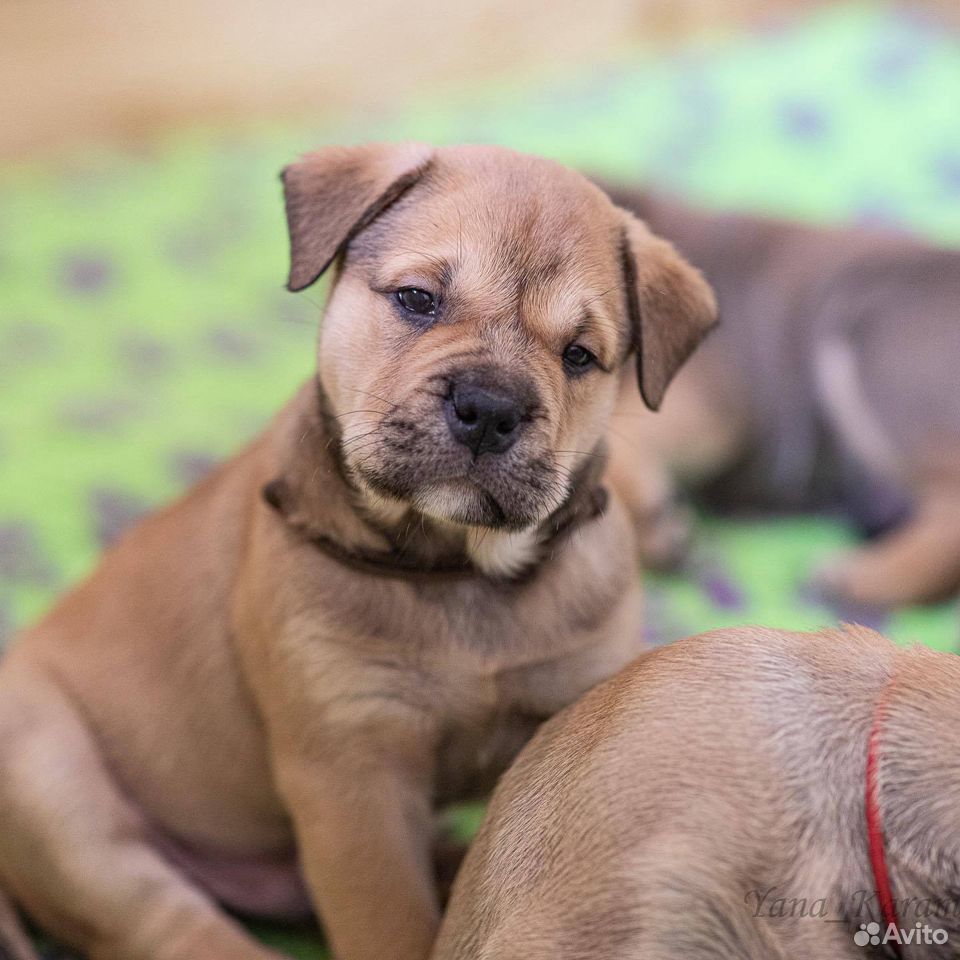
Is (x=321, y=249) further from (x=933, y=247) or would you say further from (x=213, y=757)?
(x=933, y=247)

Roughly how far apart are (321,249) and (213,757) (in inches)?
38.8

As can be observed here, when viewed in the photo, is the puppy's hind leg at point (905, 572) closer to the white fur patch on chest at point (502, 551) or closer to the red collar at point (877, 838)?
the white fur patch on chest at point (502, 551)

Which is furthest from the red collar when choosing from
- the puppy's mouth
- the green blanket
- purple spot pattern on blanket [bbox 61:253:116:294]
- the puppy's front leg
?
purple spot pattern on blanket [bbox 61:253:116:294]

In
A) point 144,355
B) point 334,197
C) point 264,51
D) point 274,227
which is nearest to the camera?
point 334,197

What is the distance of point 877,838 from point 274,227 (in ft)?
13.0

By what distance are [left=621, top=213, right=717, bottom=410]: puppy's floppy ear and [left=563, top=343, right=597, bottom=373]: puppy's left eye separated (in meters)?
0.14

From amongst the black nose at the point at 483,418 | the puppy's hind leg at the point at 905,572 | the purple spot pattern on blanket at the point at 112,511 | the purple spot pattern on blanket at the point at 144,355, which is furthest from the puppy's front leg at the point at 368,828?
the purple spot pattern on blanket at the point at 144,355

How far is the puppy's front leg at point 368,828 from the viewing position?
2059 millimetres

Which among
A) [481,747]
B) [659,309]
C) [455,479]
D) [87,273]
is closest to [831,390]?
[659,309]

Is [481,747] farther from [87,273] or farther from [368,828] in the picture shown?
[87,273]

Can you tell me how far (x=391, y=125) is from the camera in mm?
→ 5309

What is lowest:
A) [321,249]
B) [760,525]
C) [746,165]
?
[760,525]

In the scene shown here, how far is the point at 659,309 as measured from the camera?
2299 mm

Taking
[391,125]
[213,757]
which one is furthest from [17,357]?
[213,757]
